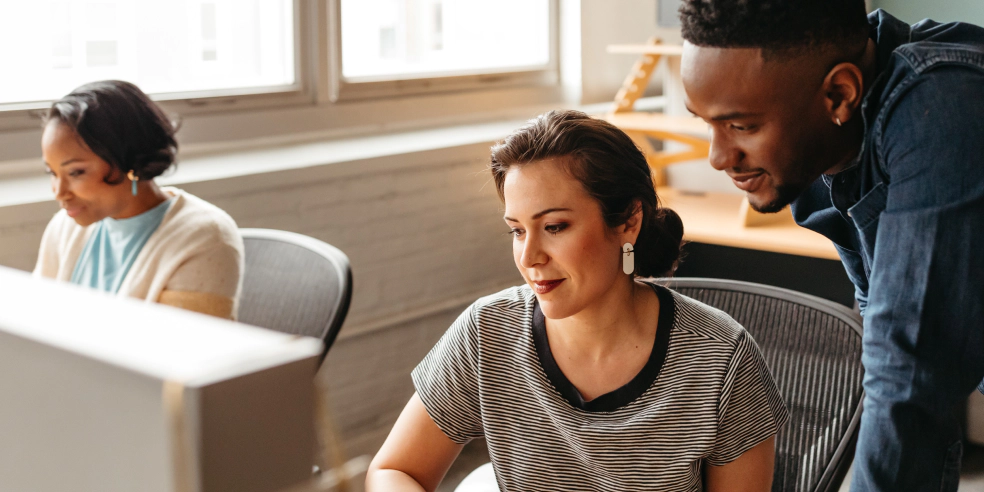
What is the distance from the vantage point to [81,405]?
0.32 meters

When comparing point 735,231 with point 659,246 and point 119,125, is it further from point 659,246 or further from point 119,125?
point 119,125

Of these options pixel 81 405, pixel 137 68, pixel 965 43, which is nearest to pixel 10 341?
pixel 81 405

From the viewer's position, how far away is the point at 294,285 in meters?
1.86

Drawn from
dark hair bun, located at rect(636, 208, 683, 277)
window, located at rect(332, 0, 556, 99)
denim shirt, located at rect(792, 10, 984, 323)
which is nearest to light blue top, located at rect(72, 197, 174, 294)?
dark hair bun, located at rect(636, 208, 683, 277)

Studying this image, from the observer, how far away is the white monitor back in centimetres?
29

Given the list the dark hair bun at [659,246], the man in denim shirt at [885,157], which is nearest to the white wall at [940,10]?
the dark hair bun at [659,246]

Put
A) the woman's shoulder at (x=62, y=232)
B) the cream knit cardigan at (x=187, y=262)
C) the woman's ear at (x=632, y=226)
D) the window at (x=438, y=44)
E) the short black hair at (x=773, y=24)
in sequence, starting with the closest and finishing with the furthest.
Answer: the short black hair at (x=773, y=24)
the woman's ear at (x=632, y=226)
the cream knit cardigan at (x=187, y=262)
the woman's shoulder at (x=62, y=232)
the window at (x=438, y=44)

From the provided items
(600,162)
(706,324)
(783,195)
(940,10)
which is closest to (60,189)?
(600,162)

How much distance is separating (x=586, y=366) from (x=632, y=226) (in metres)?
0.23

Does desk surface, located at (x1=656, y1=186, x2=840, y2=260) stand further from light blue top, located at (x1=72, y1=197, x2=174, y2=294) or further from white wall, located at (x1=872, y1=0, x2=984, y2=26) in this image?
light blue top, located at (x1=72, y1=197, x2=174, y2=294)

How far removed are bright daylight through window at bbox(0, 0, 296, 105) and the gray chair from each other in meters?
0.79

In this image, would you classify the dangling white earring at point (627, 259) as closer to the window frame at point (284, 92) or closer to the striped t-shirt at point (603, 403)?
the striped t-shirt at point (603, 403)

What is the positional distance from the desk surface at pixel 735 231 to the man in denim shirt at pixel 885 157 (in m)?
1.54

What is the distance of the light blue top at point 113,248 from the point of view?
1.81 m
